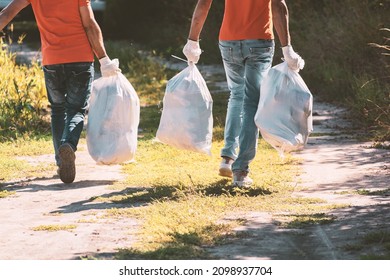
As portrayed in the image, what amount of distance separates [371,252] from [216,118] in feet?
17.3

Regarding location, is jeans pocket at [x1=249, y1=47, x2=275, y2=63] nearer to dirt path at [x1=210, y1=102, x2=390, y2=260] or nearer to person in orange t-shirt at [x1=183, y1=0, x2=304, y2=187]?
person in orange t-shirt at [x1=183, y1=0, x2=304, y2=187]

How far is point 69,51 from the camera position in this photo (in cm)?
677

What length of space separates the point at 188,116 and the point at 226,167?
1.50ft

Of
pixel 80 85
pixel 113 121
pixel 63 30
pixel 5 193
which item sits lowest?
pixel 5 193

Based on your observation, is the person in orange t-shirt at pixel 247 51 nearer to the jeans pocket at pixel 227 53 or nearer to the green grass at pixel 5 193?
the jeans pocket at pixel 227 53

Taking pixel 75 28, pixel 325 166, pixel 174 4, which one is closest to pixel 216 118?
pixel 325 166

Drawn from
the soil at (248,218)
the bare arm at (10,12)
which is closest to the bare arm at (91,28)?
the bare arm at (10,12)

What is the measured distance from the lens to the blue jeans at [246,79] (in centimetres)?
640

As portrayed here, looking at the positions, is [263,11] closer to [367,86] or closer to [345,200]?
[345,200]

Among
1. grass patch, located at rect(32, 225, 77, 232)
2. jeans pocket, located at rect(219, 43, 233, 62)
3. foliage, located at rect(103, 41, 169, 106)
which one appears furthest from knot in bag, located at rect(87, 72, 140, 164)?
foliage, located at rect(103, 41, 169, 106)

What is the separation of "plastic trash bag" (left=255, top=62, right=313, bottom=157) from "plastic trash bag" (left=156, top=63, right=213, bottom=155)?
0.50 metres

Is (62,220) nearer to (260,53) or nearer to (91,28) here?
(91,28)

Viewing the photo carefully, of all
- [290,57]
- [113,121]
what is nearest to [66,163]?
[113,121]
